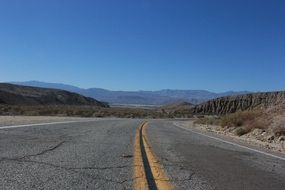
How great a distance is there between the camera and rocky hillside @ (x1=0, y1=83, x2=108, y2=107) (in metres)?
112

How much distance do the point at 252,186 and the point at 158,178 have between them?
1420 millimetres

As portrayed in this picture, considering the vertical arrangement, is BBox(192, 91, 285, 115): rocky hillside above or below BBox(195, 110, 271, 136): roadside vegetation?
above

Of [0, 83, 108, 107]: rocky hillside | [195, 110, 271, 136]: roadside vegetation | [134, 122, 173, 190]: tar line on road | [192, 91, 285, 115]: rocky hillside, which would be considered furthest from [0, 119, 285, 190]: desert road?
[192, 91, 285, 115]: rocky hillside

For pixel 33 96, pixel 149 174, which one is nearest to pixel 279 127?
pixel 149 174

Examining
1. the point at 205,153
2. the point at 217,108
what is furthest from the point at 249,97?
the point at 205,153

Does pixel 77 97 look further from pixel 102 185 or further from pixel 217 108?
pixel 102 185

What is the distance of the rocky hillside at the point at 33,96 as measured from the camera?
4414 inches

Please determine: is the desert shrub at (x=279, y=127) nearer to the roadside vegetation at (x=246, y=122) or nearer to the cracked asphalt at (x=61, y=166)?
the roadside vegetation at (x=246, y=122)

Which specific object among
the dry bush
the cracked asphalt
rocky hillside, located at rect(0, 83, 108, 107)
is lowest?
the cracked asphalt

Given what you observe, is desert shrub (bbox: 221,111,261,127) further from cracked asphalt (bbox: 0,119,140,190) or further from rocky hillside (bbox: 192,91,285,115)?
rocky hillside (bbox: 192,91,285,115)

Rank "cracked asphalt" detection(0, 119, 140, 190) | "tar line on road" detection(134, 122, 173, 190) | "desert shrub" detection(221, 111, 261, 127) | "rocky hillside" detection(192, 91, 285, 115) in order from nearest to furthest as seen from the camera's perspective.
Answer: "cracked asphalt" detection(0, 119, 140, 190) → "tar line on road" detection(134, 122, 173, 190) → "desert shrub" detection(221, 111, 261, 127) → "rocky hillside" detection(192, 91, 285, 115)

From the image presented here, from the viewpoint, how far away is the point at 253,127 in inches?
969

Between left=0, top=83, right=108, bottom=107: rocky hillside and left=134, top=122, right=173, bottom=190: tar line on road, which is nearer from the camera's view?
left=134, top=122, right=173, bottom=190: tar line on road

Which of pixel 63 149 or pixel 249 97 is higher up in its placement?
pixel 249 97
